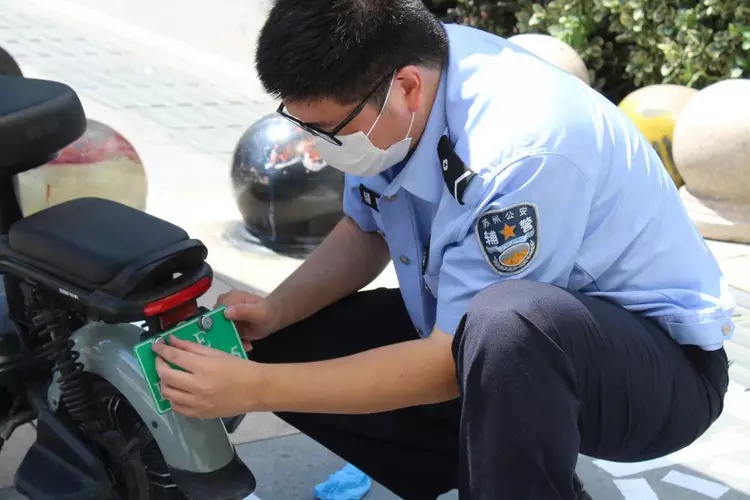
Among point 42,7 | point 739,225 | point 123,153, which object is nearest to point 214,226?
point 123,153

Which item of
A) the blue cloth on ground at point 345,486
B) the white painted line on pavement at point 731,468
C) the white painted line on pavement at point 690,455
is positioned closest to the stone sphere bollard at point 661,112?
the white painted line on pavement at point 690,455

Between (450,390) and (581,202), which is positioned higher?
(581,202)

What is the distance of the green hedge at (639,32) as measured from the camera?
5.29m

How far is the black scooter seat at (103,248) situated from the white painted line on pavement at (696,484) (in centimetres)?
142

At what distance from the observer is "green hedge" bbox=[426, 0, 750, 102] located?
5.29 metres

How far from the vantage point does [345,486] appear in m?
2.69

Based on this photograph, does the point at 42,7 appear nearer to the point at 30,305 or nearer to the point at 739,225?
the point at 739,225

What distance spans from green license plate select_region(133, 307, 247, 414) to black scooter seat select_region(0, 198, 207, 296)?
0.35ft

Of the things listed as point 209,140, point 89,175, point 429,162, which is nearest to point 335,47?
point 429,162

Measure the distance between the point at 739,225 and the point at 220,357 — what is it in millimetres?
3181

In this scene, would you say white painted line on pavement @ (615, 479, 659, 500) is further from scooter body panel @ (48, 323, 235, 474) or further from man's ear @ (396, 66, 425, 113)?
man's ear @ (396, 66, 425, 113)

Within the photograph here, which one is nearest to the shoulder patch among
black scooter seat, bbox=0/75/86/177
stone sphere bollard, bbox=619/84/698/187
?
black scooter seat, bbox=0/75/86/177

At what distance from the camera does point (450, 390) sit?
2.02 meters

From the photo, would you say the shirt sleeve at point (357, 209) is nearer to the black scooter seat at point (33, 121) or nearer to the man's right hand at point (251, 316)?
the man's right hand at point (251, 316)
